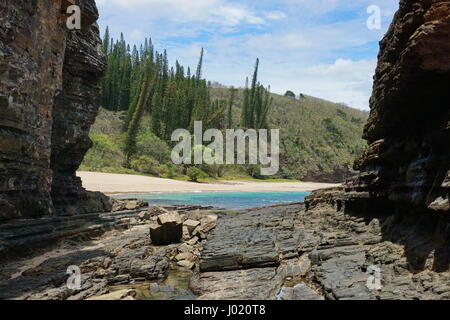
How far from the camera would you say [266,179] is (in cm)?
6181

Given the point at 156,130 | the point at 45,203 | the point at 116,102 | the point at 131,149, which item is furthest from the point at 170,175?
the point at 45,203

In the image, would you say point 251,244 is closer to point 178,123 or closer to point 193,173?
point 193,173

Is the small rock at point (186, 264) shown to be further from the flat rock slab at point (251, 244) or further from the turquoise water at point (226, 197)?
the turquoise water at point (226, 197)

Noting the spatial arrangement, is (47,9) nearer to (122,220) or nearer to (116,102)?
(122,220)

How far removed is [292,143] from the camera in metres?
78.1

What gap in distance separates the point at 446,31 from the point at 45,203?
13.2 metres

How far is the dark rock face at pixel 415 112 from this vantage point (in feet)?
22.5

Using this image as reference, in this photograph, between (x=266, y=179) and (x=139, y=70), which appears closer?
(x=266, y=179)

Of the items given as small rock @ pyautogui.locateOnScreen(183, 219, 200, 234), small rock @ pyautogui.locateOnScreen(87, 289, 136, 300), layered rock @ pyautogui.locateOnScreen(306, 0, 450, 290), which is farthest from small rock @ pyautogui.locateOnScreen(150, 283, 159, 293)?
small rock @ pyautogui.locateOnScreen(183, 219, 200, 234)

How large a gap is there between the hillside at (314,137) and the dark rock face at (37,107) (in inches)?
2131

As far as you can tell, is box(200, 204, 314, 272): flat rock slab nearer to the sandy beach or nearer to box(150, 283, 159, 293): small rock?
box(150, 283, 159, 293): small rock

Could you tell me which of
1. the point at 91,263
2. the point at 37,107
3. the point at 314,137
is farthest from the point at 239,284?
the point at 314,137

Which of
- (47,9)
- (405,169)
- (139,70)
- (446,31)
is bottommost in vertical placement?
(405,169)
